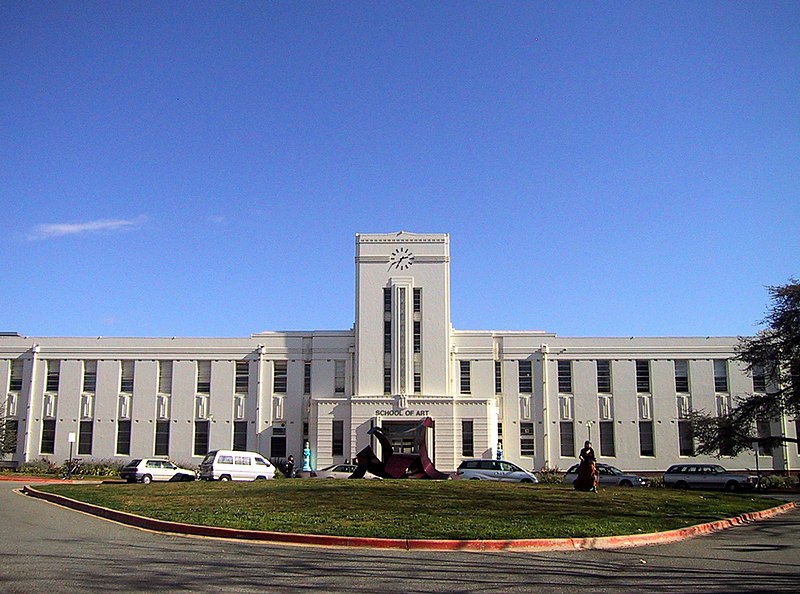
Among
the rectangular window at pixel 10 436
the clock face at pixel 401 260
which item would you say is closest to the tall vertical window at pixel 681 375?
the clock face at pixel 401 260

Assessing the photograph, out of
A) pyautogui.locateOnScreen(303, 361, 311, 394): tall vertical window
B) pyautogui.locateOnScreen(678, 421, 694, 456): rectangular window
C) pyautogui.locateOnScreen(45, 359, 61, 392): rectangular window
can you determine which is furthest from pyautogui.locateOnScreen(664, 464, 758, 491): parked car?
pyautogui.locateOnScreen(45, 359, 61, 392): rectangular window

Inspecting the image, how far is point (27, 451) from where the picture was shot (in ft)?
180

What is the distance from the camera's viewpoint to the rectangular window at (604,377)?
54.9 metres

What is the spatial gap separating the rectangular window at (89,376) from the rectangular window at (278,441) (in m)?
13.0

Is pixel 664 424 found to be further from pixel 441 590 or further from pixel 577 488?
pixel 441 590

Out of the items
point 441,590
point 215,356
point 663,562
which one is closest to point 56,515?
point 441,590

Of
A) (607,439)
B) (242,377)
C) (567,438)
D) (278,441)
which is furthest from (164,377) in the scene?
(607,439)

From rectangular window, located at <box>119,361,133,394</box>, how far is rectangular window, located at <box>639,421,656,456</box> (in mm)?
34402

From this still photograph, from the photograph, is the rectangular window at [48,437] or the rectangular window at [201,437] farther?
the rectangular window at [48,437]

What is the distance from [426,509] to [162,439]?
3970 cm

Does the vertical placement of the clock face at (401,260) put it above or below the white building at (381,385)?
above

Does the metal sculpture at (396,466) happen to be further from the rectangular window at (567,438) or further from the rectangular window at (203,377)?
the rectangular window at (203,377)

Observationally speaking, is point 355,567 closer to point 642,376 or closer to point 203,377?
point 203,377

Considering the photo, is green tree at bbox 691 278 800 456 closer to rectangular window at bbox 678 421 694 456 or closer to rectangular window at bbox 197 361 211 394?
rectangular window at bbox 678 421 694 456
